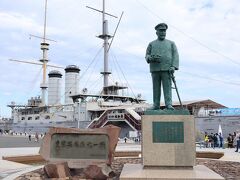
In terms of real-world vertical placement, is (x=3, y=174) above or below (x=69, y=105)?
below

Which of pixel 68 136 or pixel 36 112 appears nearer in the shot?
pixel 68 136

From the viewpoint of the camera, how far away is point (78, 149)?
935cm

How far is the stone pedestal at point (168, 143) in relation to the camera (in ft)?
29.0

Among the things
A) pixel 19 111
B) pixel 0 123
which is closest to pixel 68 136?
pixel 19 111

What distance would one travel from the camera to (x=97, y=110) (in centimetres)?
5591

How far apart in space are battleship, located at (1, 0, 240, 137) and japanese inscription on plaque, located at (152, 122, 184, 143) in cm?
2963

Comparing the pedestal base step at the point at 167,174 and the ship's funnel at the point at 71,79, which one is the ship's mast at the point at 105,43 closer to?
the ship's funnel at the point at 71,79

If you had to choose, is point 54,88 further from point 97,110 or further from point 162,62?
point 162,62

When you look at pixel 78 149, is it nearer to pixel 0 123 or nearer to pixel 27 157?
pixel 27 157

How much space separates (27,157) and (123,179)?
9.36 metres

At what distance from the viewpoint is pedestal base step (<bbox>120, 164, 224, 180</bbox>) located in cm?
771

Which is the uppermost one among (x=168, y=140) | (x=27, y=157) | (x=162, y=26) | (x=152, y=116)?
(x=162, y=26)

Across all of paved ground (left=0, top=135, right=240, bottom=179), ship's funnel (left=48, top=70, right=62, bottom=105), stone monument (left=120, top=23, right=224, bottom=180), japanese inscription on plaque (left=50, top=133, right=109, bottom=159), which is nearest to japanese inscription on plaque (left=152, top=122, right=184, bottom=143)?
stone monument (left=120, top=23, right=224, bottom=180)

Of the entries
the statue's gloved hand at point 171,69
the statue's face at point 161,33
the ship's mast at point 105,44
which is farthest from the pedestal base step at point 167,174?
the ship's mast at point 105,44
